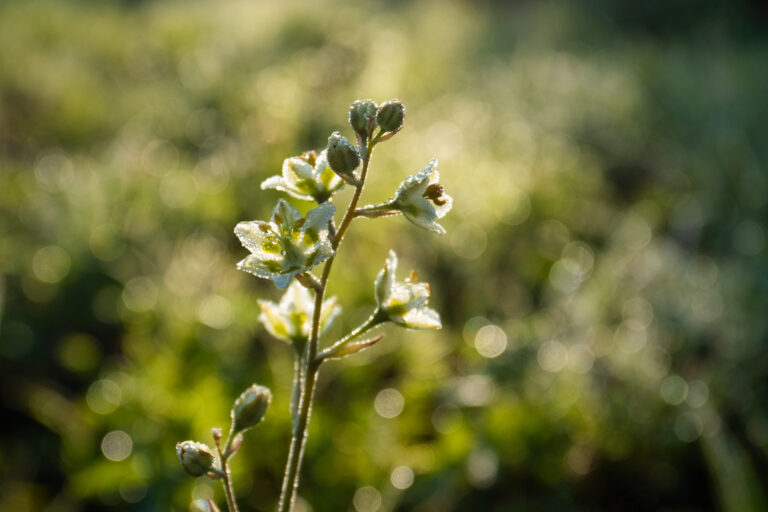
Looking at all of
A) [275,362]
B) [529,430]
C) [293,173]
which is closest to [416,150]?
[275,362]

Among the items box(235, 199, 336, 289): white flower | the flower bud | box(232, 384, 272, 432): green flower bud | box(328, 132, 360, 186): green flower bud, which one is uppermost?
the flower bud

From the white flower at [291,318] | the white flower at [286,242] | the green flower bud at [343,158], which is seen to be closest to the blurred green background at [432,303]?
the white flower at [291,318]

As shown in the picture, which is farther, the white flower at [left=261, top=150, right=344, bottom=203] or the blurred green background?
the blurred green background

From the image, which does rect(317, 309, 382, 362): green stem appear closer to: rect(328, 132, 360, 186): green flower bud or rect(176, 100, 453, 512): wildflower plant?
rect(176, 100, 453, 512): wildflower plant

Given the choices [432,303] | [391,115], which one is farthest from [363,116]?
[432,303]

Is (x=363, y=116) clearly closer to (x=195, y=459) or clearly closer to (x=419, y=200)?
(x=419, y=200)

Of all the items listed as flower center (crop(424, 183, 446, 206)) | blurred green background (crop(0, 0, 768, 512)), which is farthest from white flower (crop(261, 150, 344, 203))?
blurred green background (crop(0, 0, 768, 512))
